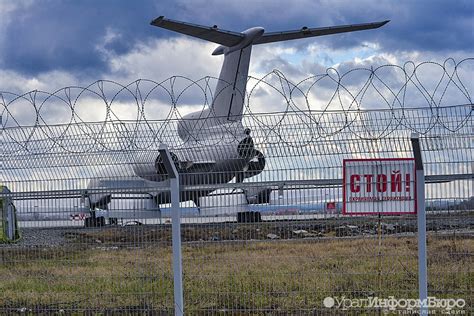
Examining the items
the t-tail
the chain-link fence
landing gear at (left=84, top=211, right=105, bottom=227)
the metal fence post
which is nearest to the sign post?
the chain-link fence

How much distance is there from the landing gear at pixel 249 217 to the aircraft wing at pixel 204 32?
11514 millimetres

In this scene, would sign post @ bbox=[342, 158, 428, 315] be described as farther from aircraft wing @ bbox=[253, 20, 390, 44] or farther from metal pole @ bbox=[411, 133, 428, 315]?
aircraft wing @ bbox=[253, 20, 390, 44]

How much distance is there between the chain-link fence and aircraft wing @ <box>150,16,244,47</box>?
10431 mm

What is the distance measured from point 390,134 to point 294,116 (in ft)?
3.73

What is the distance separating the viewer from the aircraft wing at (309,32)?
24258mm

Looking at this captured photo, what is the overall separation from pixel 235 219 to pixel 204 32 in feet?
61.1

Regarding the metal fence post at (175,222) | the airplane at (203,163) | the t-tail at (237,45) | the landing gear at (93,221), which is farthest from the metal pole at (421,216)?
the t-tail at (237,45)

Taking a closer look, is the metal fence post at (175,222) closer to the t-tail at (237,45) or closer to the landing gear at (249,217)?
the landing gear at (249,217)

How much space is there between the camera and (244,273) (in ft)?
29.1

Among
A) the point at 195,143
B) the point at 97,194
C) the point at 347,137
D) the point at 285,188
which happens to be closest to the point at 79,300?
the point at 97,194

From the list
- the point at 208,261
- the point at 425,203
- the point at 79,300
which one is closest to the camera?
the point at 425,203

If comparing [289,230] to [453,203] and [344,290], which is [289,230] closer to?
[344,290]

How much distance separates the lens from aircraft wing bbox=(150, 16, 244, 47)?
2395cm

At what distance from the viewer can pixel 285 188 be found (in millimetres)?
8195
